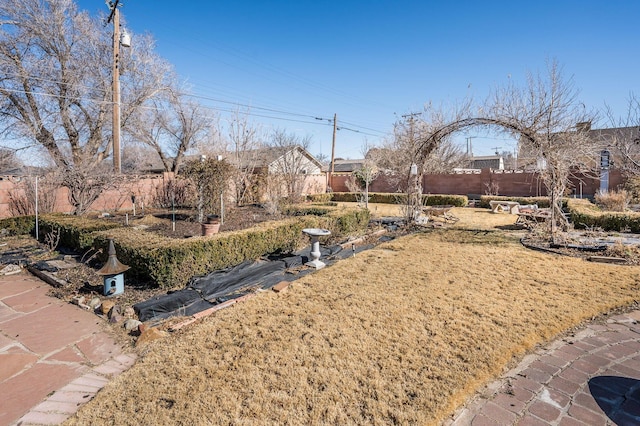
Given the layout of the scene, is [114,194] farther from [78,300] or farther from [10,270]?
[78,300]

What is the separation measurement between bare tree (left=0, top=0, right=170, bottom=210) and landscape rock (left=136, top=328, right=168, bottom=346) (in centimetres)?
881

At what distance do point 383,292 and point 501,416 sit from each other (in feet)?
7.40

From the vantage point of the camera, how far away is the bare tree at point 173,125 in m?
16.1

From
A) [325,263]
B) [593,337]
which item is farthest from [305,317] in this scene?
[593,337]

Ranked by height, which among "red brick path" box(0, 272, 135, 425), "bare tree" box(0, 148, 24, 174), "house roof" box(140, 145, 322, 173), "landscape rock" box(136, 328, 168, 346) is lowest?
"red brick path" box(0, 272, 135, 425)

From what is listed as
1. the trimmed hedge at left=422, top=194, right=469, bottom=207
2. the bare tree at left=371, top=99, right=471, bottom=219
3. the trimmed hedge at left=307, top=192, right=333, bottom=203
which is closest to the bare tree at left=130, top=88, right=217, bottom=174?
the trimmed hedge at left=307, top=192, right=333, bottom=203

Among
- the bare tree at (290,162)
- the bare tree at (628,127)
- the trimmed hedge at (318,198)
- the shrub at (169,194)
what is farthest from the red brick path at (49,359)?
the trimmed hedge at (318,198)

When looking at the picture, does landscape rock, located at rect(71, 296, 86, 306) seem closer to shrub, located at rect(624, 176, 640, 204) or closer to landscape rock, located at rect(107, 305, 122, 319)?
landscape rock, located at rect(107, 305, 122, 319)

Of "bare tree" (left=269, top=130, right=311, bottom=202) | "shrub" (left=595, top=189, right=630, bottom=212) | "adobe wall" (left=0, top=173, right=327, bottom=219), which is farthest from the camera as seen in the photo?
"bare tree" (left=269, top=130, right=311, bottom=202)

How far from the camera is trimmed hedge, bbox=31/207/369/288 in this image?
4469 millimetres

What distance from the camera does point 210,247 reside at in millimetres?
4938

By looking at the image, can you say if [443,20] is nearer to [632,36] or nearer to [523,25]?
[523,25]

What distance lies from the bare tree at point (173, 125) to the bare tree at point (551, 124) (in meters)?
14.0

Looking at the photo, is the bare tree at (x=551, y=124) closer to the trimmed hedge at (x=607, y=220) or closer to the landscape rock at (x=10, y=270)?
the trimmed hedge at (x=607, y=220)
